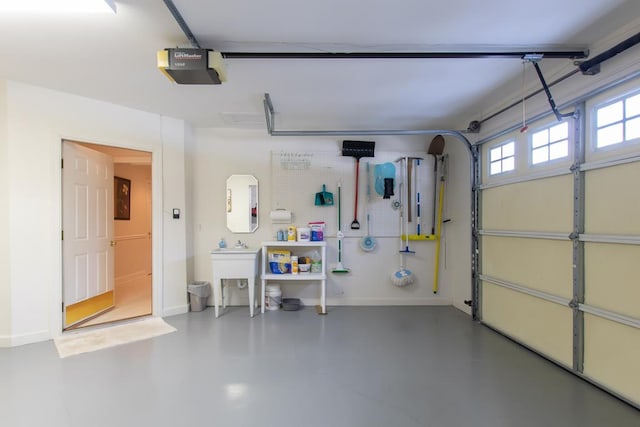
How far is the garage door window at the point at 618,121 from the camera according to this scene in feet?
6.35

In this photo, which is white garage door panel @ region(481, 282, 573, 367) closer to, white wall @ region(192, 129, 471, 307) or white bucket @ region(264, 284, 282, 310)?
white wall @ region(192, 129, 471, 307)

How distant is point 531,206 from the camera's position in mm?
2768

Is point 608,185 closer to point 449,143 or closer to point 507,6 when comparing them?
point 507,6

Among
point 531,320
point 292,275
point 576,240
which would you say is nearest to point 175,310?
point 292,275

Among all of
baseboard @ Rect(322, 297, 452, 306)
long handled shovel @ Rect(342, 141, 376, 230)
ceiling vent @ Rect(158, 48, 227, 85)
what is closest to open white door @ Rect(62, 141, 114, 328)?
ceiling vent @ Rect(158, 48, 227, 85)

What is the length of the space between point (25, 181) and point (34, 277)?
99 cm

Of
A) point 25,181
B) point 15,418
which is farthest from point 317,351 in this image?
point 25,181

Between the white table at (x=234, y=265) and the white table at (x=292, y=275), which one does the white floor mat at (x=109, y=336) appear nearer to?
the white table at (x=234, y=265)

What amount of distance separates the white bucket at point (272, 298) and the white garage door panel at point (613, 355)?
320cm

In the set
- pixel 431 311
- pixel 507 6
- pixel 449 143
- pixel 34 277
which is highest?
pixel 507 6

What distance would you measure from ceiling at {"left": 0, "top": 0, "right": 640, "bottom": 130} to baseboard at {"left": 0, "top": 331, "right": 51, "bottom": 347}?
2.55 metres

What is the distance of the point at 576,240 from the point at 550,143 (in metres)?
0.91

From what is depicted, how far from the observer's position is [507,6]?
70.0 inches

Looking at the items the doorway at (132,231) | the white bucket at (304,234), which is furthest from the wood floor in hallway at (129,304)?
the white bucket at (304,234)
